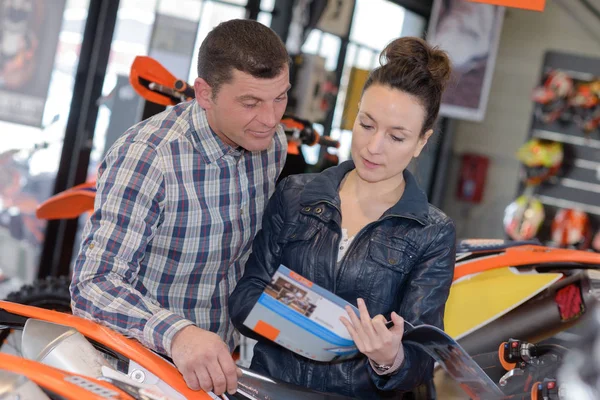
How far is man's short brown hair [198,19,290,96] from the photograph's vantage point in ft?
5.21

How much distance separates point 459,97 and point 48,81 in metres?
3.15

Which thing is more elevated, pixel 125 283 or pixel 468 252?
pixel 468 252

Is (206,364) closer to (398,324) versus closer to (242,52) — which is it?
(398,324)

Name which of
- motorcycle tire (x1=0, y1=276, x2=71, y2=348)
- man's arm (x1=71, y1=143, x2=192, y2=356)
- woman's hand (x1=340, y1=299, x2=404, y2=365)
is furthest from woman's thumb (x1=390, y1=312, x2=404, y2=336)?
motorcycle tire (x1=0, y1=276, x2=71, y2=348)

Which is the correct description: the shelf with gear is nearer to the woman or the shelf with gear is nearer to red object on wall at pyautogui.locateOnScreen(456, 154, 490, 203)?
red object on wall at pyautogui.locateOnScreen(456, 154, 490, 203)

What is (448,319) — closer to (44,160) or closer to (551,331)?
(551,331)

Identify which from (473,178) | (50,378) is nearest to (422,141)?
(50,378)

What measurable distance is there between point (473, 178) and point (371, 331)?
6941 mm

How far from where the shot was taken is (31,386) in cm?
100

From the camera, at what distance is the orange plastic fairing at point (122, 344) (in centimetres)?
127

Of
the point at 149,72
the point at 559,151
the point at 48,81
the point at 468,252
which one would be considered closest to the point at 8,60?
the point at 48,81

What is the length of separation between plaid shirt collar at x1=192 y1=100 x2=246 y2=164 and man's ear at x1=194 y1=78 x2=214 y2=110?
0.03 m

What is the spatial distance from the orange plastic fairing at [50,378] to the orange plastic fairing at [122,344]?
0.18 meters

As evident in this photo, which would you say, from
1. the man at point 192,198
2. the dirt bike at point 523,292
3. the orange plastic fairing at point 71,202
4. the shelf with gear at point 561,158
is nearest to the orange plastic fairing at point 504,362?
the dirt bike at point 523,292
